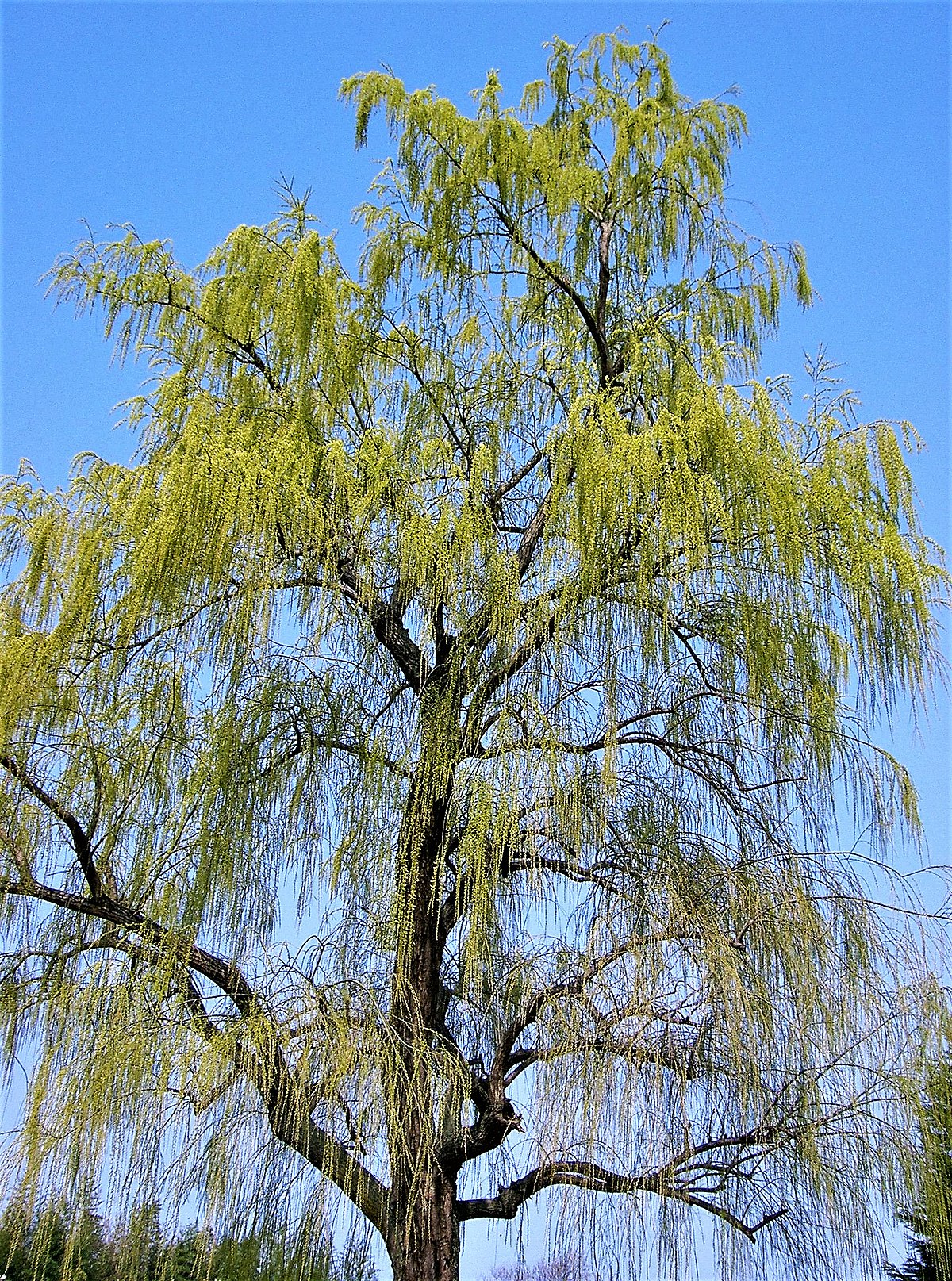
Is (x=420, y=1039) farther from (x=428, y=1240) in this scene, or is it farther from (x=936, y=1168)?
(x=936, y=1168)

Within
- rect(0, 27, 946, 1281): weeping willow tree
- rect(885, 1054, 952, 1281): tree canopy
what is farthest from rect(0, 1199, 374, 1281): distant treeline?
rect(885, 1054, 952, 1281): tree canopy

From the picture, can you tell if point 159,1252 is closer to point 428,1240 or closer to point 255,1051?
point 255,1051

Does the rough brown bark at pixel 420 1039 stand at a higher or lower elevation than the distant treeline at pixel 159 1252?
higher

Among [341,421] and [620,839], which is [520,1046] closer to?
[620,839]

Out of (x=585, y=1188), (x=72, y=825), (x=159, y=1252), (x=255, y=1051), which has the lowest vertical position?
(x=159, y=1252)

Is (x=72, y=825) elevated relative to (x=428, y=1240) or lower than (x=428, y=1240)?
elevated

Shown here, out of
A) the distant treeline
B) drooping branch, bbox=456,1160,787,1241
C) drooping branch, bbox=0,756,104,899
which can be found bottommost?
the distant treeline

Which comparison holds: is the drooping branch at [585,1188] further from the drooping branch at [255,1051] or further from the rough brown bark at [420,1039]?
the drooping branch at [255,1051]

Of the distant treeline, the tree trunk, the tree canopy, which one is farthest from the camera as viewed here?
the tree trunk

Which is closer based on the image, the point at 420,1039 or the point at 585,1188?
the point at 585,1188

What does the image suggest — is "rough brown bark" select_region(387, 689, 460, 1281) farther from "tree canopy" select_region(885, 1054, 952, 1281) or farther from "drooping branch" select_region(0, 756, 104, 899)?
"tree canopy" select_region(885, 1054, 952, 1281)

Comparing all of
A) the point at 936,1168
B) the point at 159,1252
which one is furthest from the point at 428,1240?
the point at 936,1168

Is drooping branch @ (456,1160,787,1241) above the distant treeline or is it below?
above

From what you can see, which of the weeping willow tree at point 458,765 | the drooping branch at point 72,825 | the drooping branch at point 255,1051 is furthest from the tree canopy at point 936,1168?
the drooping branch at point 72,825
